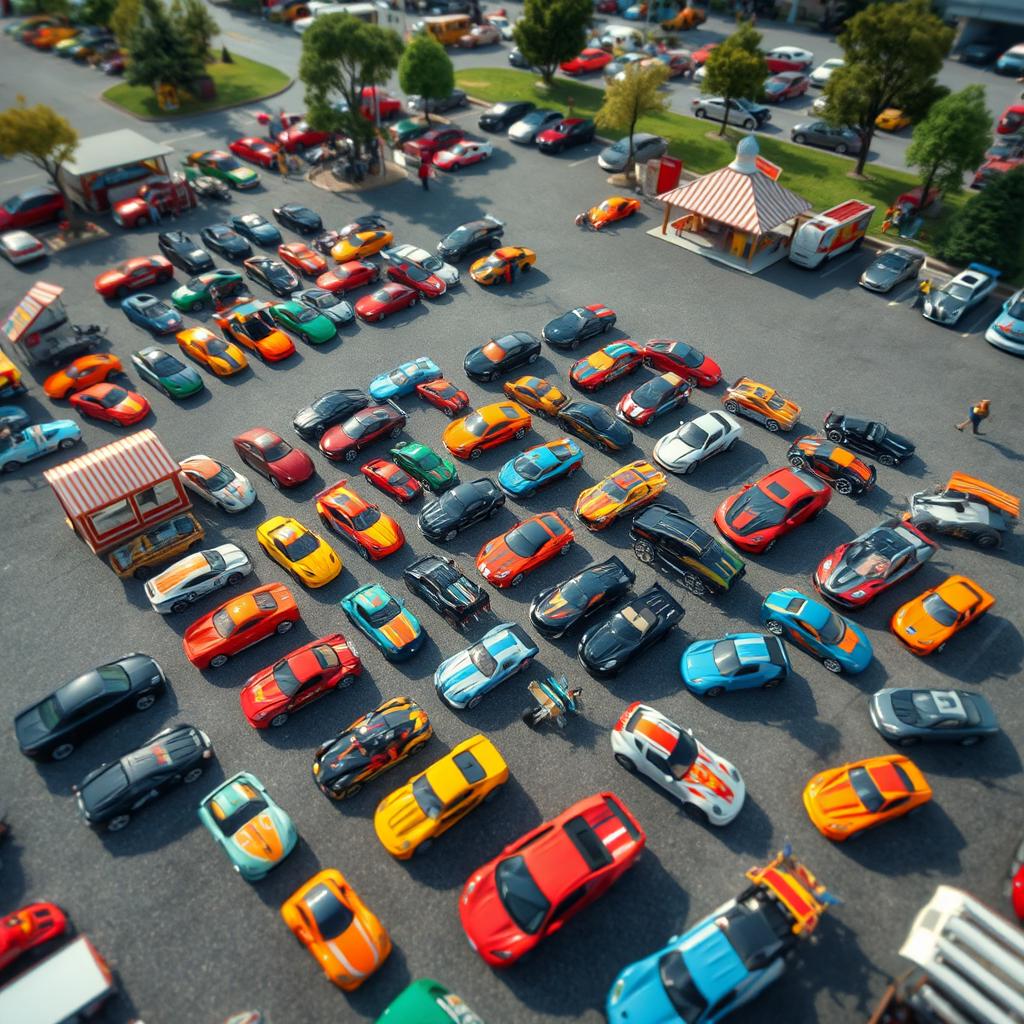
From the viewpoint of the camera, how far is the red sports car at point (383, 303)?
34.0 m

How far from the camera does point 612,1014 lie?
45.6ft

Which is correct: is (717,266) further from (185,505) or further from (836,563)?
(185,505)

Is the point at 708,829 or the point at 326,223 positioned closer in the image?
the point at 708,829

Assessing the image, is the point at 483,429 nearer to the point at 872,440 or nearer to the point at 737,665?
the point at 737,665

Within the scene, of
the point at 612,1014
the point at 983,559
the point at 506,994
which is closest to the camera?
the point at 612,1014

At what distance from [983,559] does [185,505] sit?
27.1 meters

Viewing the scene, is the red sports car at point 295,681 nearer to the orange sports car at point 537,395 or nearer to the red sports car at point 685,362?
the orange sports car at point 537,395

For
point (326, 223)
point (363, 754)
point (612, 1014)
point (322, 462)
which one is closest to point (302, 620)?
point (363, 754)

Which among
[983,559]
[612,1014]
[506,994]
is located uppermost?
[983,559]

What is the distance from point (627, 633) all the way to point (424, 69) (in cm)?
4385

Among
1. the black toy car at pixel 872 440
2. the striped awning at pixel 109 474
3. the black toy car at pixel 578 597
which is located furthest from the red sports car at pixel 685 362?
the striped awning at pixel 109 474

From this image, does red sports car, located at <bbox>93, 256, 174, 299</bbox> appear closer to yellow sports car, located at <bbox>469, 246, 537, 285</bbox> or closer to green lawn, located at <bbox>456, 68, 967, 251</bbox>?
yellow sports car, located at <bbox>469, 246, 537, 285</bbox>

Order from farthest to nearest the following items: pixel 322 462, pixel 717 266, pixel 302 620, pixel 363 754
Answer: pixel 717 266 < pixel 322 462 < pixel 302 620 < pixel 363 754

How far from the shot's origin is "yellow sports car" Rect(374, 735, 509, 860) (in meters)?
16.5
